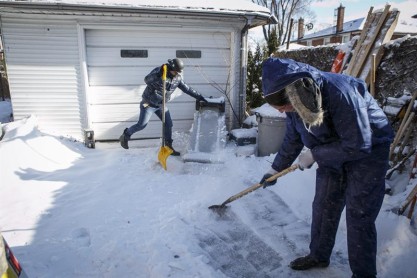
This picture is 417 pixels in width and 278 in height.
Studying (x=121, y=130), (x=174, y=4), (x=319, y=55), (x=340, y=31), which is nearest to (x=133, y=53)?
(x=174, y=4)

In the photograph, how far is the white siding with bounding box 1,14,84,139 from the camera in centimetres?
615

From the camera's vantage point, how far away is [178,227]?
3160 mm

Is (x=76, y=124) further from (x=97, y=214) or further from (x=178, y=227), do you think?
(x=178, y=227)

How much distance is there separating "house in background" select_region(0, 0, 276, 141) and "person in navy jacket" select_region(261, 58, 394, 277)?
16.8ft

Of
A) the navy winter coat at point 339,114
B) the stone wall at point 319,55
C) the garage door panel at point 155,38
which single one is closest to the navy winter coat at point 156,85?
the garage door panel at point 155,38

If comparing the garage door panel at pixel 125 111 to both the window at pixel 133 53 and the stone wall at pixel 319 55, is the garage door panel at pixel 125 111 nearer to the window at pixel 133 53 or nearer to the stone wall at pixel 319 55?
the window at pixel 133 53

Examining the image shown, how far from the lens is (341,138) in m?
1.83

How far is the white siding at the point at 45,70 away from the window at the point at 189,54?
2.31m

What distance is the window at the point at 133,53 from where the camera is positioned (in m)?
6.84

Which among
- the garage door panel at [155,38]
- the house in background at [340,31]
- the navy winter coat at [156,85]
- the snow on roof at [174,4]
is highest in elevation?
the house in background at [340,31]

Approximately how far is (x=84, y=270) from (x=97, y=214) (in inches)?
40.9

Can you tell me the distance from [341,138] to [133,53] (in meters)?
6.04

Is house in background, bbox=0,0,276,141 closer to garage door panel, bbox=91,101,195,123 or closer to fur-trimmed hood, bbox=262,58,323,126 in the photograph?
garage door panel, bbox=91,101,195,123

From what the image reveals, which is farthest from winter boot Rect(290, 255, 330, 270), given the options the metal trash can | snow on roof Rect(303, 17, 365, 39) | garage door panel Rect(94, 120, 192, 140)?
snow on roof Rect(303, 17, 365, 39)
